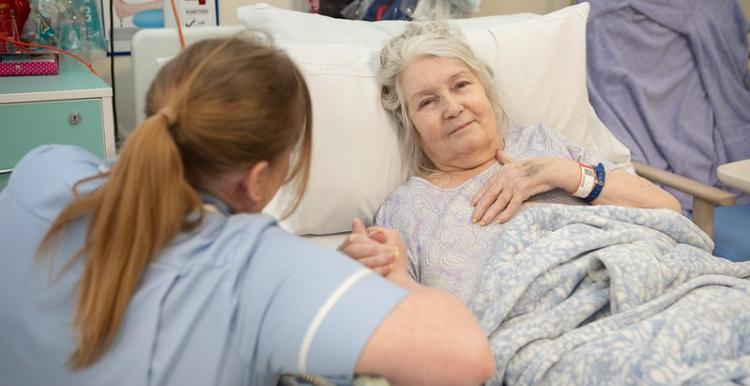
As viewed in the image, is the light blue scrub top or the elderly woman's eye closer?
the light blue scrub top

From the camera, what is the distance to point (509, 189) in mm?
1669

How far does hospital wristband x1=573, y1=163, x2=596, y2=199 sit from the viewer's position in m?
1.71

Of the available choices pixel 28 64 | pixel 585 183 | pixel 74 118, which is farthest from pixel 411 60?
pixel 28 64

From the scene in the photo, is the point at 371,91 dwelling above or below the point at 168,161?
below

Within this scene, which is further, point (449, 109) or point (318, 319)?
point (449, 109)

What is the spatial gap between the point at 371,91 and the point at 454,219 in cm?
43

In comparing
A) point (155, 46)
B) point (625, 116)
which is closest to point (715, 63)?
point (625, 116)

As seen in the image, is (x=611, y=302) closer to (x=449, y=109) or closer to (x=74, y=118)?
(x=449, y=109)

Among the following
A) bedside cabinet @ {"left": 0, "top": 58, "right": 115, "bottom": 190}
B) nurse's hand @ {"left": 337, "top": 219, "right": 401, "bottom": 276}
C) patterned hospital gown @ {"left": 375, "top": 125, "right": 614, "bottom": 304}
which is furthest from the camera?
bedside cabinet @ {"left": 0, "top": 58, "right": 115, "bottom": 190}

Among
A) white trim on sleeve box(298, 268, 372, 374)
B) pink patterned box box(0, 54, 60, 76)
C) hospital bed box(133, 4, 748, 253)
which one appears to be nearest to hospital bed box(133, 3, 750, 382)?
hospital bed box(133, 4, 748, 253)

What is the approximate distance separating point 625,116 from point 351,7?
100 centimetres

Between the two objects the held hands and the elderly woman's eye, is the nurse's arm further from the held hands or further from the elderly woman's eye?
the elderly woman's eye

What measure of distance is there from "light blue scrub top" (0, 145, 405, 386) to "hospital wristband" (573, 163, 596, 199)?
1020 mm

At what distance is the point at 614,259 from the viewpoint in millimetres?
1367
